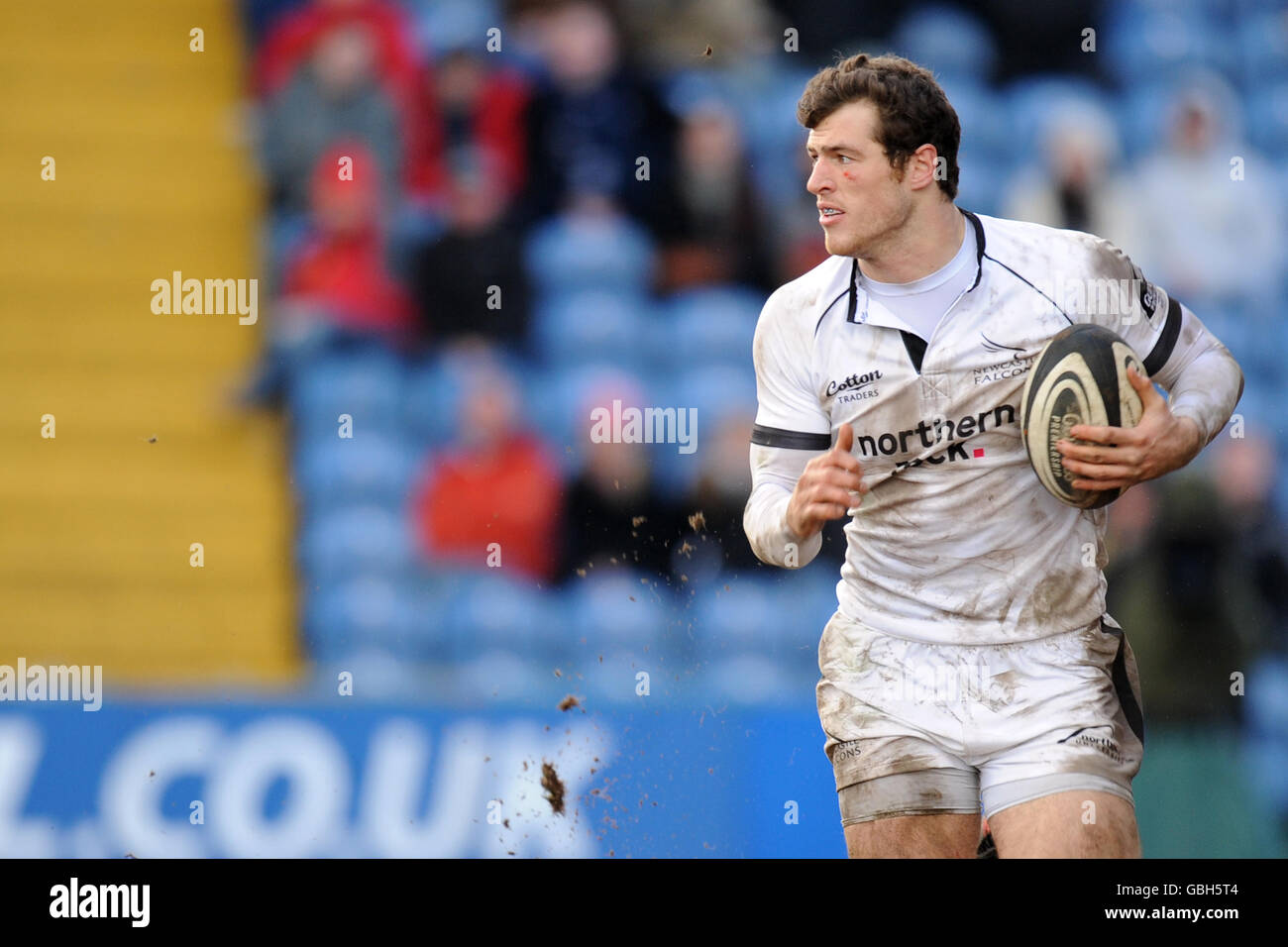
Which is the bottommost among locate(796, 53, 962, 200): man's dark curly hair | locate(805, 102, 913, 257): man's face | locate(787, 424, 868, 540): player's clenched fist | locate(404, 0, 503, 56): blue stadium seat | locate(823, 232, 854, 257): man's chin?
locate(787, 424, 868, 540): player's clenched fist

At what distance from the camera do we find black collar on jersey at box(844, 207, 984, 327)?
157 inches

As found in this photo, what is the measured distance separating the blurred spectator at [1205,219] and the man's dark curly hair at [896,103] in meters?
3.07

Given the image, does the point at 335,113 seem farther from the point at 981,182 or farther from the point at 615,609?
the point at 981,182

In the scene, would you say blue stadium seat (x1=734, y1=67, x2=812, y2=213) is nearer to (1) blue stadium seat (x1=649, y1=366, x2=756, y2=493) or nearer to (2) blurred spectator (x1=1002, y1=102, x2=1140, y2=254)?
(1) blue stadium seat (x1=649, y1=366, x2=756, y2=493)

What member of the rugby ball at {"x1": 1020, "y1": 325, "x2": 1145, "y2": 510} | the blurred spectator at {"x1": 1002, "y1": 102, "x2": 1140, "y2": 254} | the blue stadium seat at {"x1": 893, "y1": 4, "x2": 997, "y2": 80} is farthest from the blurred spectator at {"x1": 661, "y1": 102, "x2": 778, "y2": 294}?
the rugby ball at {"x1": 1020, "y1": 325, "x2": 1145, "y2": 510}

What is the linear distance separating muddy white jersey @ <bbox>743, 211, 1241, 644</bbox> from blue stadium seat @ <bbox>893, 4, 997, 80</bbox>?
3518 mm

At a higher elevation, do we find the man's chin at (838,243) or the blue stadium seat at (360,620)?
the man's chin at (838,243)

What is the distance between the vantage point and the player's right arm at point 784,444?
381cm

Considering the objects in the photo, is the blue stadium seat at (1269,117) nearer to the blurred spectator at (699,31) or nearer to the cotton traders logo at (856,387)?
the blurred spectator at (699,31)

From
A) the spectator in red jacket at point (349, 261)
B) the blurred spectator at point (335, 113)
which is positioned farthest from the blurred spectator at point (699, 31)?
the spectator in red jacket at point (349, 261)

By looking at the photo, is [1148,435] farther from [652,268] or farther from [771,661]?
[652,268]

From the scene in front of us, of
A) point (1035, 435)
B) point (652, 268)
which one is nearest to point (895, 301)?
point (1035, 435)

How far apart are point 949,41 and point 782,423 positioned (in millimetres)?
3961
